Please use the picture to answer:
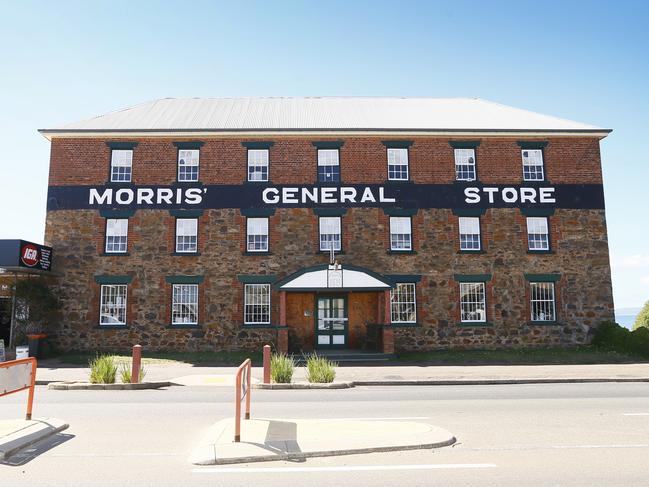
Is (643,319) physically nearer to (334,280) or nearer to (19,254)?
(334,280)

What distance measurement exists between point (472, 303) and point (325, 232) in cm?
700

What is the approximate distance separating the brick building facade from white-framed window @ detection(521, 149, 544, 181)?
0.07 m

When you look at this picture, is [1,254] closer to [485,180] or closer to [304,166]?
[304,166]

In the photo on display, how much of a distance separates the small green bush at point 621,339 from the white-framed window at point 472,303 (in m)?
4.80

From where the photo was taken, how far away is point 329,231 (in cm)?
2316

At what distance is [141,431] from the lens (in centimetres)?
837

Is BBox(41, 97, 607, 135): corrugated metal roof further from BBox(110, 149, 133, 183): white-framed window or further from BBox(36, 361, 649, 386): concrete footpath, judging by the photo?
BBox(36, 361, 649, 386): concrete footpath

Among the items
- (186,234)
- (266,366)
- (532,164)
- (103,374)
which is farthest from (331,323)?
(532,164)

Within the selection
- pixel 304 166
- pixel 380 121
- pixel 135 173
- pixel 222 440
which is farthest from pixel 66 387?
pixel 380 121

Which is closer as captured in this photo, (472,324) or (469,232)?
(472,324)

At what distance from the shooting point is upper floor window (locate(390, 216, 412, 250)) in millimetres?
23219

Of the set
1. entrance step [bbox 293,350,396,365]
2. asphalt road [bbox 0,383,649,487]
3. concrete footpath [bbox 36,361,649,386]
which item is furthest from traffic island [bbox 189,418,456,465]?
entrance step [bbox 293,350,396,365]

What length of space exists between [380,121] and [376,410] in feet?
56.8

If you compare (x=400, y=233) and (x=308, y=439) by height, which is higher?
(x=400, y=233)
